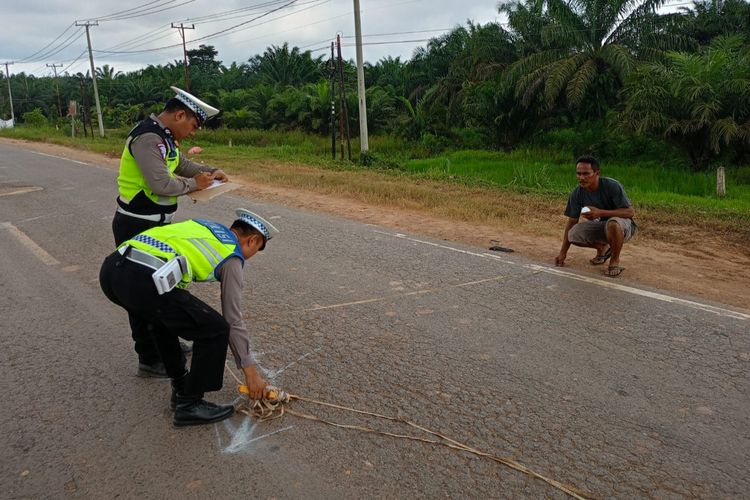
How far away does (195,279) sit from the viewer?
2863mm

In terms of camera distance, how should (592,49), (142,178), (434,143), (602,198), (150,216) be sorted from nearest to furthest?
(142,178)
(150,216)
(602,198)
(592,49)
(434,143)

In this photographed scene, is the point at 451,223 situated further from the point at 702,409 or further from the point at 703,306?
the point at 702,409

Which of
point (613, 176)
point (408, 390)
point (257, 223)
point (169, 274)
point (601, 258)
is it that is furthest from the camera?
point (613, 176)

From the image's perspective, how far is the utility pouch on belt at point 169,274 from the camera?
268cm

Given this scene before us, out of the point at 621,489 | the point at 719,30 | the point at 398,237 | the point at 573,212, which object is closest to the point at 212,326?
the point at 621,489

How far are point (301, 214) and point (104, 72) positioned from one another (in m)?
58.8

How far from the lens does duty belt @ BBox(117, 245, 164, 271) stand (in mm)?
2809

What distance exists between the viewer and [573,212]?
614 cm

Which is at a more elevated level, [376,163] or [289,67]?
[289,67]

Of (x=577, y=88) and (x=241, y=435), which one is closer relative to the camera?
(x=241, y=435)

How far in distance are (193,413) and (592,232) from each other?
14.5 feet

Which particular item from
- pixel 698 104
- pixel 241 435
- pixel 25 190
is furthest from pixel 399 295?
pixel 698 104

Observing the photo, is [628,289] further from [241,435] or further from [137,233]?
[137,233]

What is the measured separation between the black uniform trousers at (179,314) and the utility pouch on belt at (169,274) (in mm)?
94
